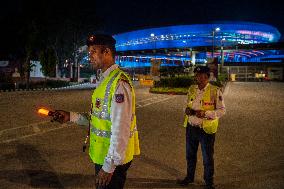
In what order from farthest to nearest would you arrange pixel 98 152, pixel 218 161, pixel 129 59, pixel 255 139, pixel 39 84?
pixel 129 59
pixel 39 84
pixel 255 139
pixel 218 161
pixel 98 152

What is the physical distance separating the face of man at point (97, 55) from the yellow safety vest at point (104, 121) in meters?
0.16

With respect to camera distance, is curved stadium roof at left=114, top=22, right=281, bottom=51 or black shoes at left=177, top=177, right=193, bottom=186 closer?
black shoes at left=177, top=177, right=193, bottom=186

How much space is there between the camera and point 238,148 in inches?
347

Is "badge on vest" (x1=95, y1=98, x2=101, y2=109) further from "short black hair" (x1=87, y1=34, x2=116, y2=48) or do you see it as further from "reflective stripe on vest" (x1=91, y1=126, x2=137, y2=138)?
"short black hair" (x1=87, y1=34, x2=116, y2=48)

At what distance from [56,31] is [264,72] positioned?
150ft

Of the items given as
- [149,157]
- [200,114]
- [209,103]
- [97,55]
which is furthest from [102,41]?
[149,157]

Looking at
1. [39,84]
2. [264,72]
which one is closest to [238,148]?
[39,84]

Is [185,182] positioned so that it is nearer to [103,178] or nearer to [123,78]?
[103,178]

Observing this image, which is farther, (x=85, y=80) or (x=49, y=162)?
(x=85, y=80)

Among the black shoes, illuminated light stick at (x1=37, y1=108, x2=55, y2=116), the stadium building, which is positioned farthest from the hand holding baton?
the stadium building

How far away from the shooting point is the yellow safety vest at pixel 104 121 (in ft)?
10.3

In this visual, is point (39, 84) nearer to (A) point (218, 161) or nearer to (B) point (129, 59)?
(A) point (218, 161)

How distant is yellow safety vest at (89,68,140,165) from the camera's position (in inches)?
123

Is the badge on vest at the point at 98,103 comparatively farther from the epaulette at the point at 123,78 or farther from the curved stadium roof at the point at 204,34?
the curved stadium roof at the point at 204,34
